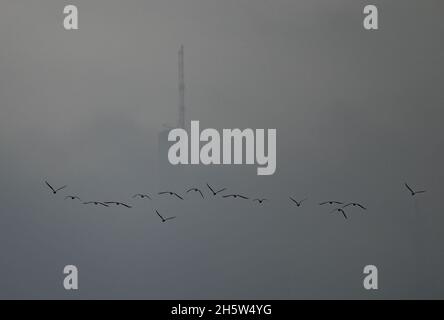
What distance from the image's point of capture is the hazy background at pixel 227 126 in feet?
6.85

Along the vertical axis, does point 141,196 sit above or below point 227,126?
below

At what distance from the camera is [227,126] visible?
6.91ft

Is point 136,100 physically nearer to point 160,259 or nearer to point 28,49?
point 28,49

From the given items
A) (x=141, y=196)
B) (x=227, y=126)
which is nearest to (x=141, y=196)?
(x=141, y=196)

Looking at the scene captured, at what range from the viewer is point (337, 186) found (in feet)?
6.91

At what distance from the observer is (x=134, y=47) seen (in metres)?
2.10

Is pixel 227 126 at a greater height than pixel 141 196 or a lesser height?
greater

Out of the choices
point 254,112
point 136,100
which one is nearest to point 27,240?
point 136,100

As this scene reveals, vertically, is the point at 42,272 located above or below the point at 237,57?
below

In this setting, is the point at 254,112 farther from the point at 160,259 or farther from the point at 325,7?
the point at 160,259

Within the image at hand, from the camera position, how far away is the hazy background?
2088mm

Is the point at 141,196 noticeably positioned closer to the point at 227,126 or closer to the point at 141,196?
the point at 141,196

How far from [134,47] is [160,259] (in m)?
0.77

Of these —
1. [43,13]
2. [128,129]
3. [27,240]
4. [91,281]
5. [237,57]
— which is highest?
[43,13]
